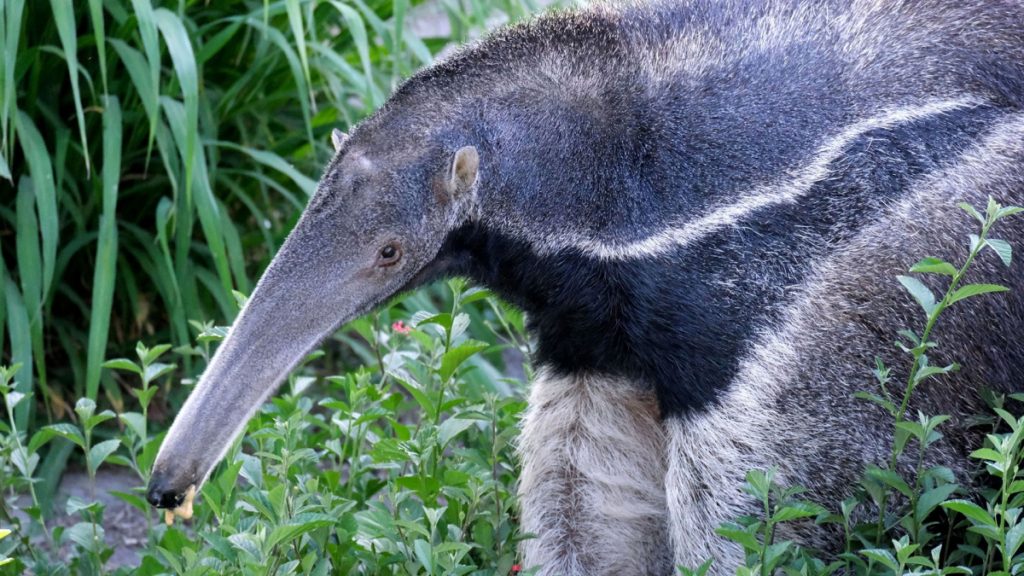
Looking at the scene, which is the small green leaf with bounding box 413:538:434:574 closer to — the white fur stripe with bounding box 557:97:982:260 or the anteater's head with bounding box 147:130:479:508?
the anteater's head with bounding box 147:130:479:508

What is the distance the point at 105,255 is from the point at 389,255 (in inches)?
83.7

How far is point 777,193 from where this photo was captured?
3.56m

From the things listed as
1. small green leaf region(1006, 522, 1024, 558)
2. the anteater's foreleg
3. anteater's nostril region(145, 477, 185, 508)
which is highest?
anteater's nostril region(145, 477, 185, 508)

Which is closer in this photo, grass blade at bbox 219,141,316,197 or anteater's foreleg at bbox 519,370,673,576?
anteater's foreleg at bbox 519,370,673,576

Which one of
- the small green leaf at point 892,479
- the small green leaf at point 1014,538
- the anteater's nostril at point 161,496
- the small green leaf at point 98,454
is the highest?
the anteater's nostril at point 161,496

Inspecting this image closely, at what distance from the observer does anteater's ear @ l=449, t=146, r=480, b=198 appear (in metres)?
3.59

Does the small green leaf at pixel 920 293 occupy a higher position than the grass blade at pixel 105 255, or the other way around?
the small green leaf at pixel 920 293

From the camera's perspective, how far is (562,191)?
12.0 feet

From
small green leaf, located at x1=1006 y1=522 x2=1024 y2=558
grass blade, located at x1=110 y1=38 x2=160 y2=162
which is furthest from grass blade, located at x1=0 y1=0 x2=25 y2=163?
small green leaf, located at x1=1006 y1=522 x2=1024 y2=558

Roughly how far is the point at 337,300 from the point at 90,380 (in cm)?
198

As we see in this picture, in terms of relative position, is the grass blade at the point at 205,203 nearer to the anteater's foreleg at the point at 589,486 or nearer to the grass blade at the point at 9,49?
the grass blade at the point at 9,49

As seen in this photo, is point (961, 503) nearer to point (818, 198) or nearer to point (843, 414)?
point (843, 414)

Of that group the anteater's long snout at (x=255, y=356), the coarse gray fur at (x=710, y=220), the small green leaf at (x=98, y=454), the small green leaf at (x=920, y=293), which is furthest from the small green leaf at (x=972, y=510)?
the small green leaf at (x=98, y=454)

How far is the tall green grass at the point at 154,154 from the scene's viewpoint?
5.32 metres
